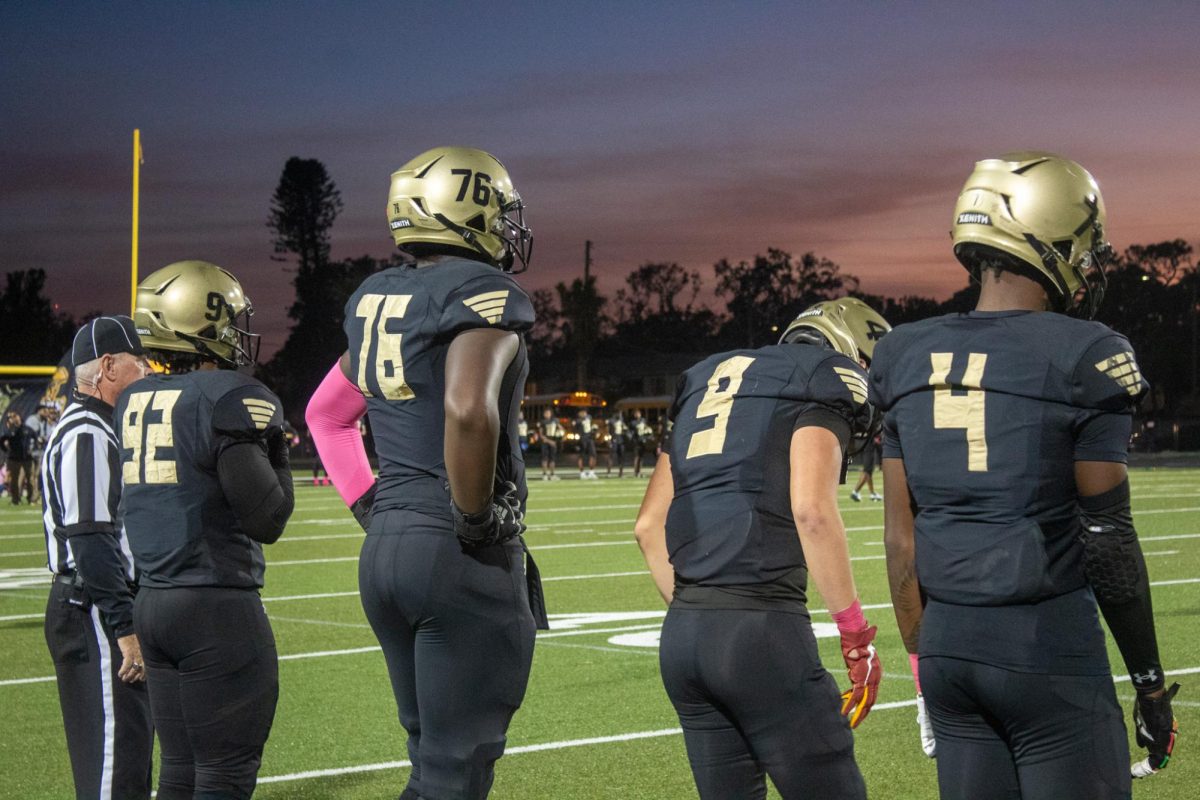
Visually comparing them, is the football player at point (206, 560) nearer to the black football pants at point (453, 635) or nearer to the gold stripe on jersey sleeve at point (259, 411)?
the gold stripe on jersey sleeve at point (259, 411)

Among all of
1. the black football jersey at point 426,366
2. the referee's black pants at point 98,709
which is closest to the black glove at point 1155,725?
the black football jersey at point 426,366

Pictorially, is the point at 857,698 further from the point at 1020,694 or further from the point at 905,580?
the point at 1020,694

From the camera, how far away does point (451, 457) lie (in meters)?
3.61

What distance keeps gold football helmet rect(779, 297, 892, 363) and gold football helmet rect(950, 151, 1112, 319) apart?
0.72 meters

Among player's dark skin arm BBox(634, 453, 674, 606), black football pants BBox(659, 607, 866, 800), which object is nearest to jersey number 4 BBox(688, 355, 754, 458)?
player's dark skin arm BBox(634, 453, 674, 606)

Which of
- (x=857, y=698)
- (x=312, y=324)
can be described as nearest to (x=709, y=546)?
(x=857, y=698)

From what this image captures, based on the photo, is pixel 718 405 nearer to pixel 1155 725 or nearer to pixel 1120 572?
pixel 1120 572

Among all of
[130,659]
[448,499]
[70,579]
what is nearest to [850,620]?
[448,499]

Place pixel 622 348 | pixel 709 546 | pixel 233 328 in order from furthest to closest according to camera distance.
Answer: pixel 622 348 < pixel 233 328 < pixel 709 546

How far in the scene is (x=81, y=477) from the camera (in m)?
4.88

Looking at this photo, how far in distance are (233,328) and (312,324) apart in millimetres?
93078

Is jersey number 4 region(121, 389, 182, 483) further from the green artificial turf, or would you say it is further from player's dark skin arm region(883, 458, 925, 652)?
the green artificial turf

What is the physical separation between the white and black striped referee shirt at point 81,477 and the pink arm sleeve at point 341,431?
81 cm

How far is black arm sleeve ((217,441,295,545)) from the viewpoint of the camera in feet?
13.8
